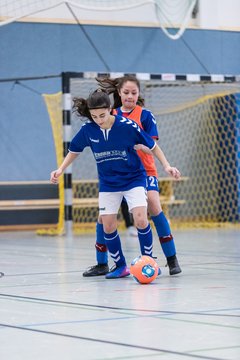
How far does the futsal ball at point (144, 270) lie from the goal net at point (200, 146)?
33.0ft

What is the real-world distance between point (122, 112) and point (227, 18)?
34.9 feet

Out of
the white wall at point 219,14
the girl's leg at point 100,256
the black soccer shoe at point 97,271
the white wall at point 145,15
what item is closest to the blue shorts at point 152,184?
the girl's leg at point 100,256

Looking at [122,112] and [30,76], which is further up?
[30,76]

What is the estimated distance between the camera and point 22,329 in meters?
4.32

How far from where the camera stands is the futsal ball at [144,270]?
251 inches

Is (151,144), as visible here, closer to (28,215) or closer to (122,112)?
(122,112)

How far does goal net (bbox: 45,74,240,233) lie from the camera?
55.1 ft

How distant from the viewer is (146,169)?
716 centimetres

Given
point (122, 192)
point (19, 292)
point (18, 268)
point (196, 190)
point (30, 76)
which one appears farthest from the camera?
point (196, 190)

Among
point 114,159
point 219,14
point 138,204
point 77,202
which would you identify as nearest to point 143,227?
point 138,204

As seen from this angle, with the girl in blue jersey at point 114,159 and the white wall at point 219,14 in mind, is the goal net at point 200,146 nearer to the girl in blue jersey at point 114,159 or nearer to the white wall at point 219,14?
the white wall at point 219,14

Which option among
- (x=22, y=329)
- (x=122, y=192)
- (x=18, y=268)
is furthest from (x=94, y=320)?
(x=18, y=268)

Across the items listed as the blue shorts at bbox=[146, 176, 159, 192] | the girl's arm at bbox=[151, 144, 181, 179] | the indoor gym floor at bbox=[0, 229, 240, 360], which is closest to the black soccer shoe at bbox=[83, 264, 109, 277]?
the indoor gym floor at bbox=[0, 229, 240, 360]

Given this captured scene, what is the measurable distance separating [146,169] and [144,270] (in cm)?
106
